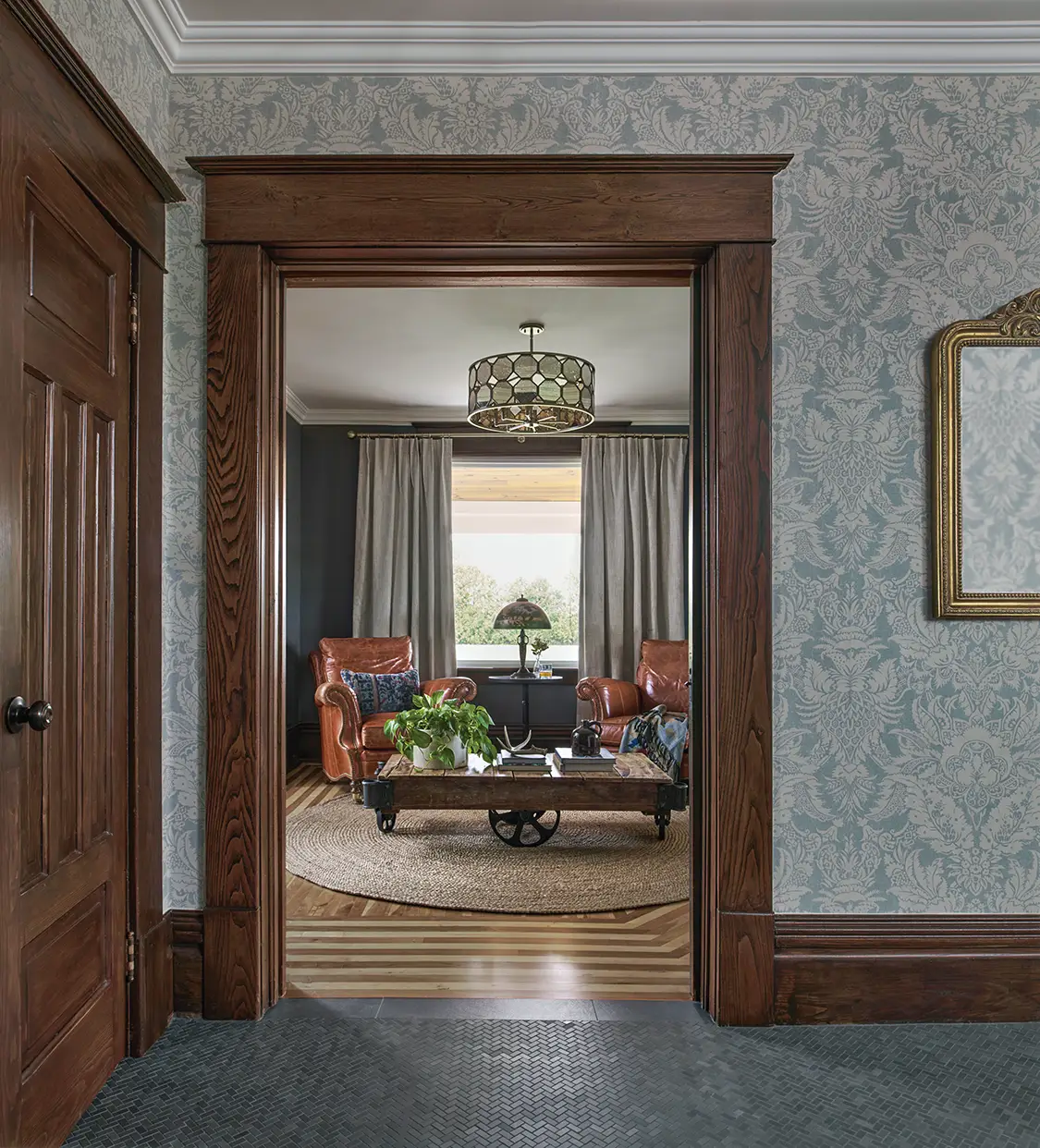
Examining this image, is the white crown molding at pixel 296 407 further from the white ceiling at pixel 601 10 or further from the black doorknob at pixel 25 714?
the black doorknob at pixel 25 714

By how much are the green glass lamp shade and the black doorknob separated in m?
4.45

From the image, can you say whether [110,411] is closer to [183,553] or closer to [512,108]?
[183,553]

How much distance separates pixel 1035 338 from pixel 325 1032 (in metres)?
2.65

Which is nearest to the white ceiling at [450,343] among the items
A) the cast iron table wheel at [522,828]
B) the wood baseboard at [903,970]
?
the cast iron table wheel at [522,828]

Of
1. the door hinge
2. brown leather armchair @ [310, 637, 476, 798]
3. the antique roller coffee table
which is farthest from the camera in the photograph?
brown leather armchair @ [310, 637, 476, 798]

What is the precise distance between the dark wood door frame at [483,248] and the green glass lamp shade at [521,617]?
369cm

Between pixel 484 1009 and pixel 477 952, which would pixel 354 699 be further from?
pixel 484 1009

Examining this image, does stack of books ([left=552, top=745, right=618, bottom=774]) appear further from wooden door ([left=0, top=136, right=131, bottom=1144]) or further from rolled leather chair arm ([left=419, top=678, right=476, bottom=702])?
wooden door ([left=0, top=136, right=131, bottom=1144])

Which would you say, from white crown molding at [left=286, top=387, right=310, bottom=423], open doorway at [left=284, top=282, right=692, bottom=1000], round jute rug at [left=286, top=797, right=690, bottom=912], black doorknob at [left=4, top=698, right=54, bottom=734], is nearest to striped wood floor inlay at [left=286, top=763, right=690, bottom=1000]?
open doorway at [left=284, top=282, right=692, bottom=1000]

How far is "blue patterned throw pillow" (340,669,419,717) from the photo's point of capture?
5.61 m

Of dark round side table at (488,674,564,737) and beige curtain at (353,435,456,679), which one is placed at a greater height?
beige curtain at (353,435,456,679)

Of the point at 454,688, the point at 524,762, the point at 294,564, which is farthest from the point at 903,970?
the point at 294,564

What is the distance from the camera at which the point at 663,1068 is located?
6.80ft

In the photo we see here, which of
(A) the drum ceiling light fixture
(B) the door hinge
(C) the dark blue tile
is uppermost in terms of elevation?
(A) the drum ceiling light fixture
